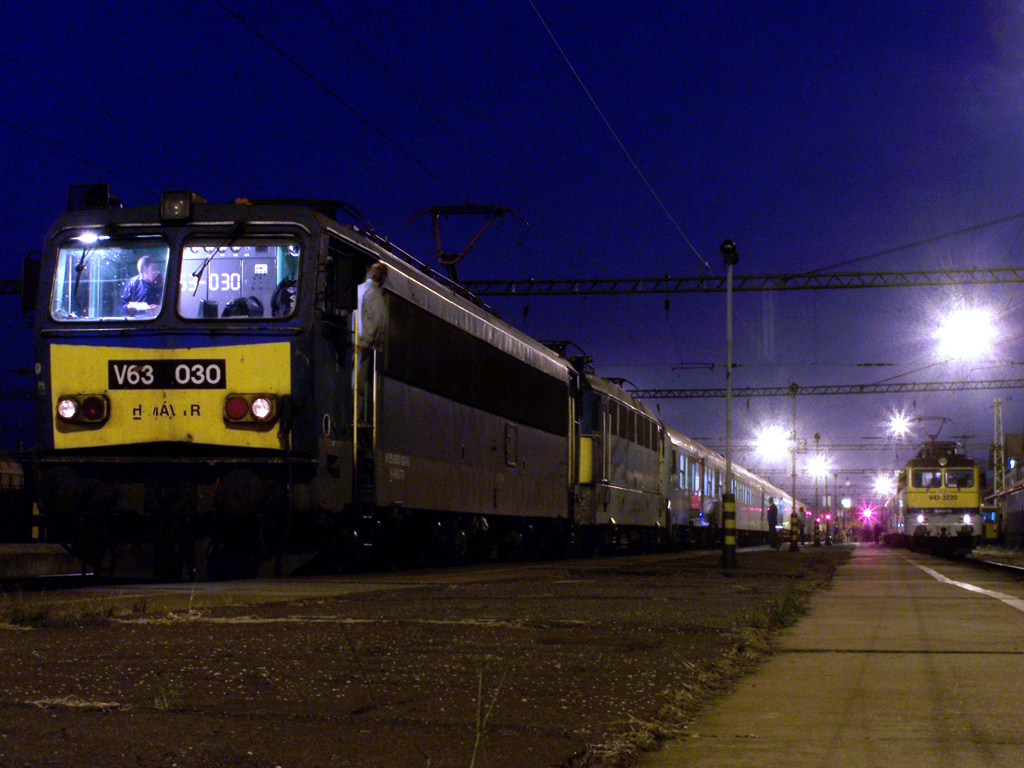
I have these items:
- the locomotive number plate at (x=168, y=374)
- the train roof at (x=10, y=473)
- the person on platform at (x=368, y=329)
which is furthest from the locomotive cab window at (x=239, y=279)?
the train roof at (x=10, y=473)

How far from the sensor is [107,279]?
12484 mm

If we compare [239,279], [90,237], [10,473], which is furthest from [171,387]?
[10,473]

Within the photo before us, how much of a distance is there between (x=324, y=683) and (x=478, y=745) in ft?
4.67

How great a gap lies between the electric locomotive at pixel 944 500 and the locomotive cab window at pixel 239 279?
34473 millimetres

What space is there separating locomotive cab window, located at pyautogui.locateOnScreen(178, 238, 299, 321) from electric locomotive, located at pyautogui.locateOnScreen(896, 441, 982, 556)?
34.5 meters

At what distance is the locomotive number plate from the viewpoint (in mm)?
11703

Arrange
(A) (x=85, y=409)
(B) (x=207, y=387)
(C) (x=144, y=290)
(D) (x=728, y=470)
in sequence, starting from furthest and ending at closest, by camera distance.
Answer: (D) (x=728, y=470), (C) (x=144, y=290), (A) (x=85, y=409), (B) (x=207, y=387)

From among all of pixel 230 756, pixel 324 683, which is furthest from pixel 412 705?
pixel 230 756

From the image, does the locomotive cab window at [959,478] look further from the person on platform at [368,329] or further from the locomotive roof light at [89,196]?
the locomotive roof light at [89,196]

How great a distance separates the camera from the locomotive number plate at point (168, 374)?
461 inches

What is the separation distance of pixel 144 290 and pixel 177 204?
94 centimetres

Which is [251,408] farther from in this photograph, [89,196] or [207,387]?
[89,196]

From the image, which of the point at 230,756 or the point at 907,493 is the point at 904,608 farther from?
the point at 907,493

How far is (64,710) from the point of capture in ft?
14.5
